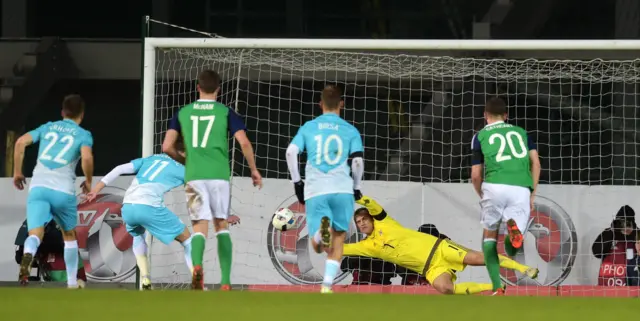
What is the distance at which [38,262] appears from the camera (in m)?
13.1

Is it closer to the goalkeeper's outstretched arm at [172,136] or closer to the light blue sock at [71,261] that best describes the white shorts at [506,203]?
the goalkeeper's outstretched arm at [172,136]

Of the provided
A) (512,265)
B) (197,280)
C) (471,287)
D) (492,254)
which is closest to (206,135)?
(197,280)

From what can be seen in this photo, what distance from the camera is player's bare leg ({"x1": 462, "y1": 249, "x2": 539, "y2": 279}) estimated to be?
1241 cm

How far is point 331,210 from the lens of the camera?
31.6 feet

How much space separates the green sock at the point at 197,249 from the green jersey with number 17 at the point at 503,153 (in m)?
2.58

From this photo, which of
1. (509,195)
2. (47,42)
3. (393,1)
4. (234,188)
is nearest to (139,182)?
(234,188)

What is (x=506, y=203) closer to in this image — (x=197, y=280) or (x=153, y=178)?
(x=197, y=280)

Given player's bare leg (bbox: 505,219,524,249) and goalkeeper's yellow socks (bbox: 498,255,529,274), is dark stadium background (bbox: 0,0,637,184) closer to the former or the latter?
goalkeeper's yellow socks (bbox: 498,255,529,274)

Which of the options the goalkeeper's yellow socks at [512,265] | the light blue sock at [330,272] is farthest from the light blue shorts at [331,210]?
the goalkeeper's yellow socks at [512,265]

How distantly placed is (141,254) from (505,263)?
3963 mm

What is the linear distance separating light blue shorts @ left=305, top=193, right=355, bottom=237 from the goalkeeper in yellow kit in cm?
285

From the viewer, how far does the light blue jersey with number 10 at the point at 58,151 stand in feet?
33.7

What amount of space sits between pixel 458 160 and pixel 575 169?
1524 mm

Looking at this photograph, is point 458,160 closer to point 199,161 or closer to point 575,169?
point 575,169
